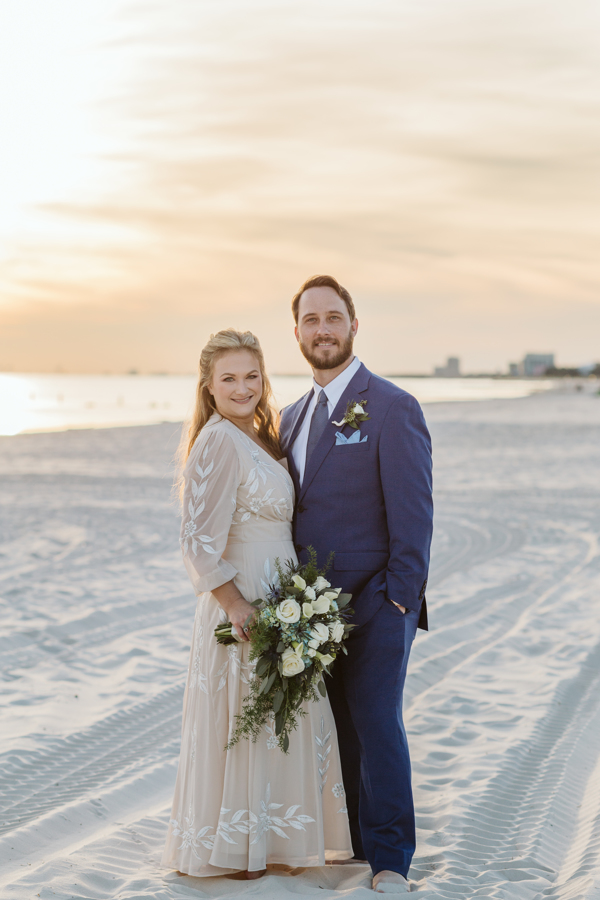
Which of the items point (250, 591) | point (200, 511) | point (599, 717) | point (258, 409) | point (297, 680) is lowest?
point (599, 717)

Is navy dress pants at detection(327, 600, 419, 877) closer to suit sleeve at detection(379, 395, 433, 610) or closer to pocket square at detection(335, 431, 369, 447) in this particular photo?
suit sleeve at detection(379, 395, 433, 610)

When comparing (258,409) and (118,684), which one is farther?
(118,684)

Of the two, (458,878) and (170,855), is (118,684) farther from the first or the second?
(458,878)

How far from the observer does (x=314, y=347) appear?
3.76 metres

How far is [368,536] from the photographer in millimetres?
3600

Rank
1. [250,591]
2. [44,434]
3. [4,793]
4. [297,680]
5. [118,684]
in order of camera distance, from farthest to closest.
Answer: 1. [44,434]
2. [118,684]
3. [4,793]
4. [250,591]
5. [297,680]

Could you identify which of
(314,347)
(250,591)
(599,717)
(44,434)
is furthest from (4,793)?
(44,434)

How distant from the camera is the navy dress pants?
11.4ft

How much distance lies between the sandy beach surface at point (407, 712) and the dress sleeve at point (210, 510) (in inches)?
51.2

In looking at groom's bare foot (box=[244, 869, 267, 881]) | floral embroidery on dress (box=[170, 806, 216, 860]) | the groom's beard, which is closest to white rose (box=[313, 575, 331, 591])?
the groom's beard

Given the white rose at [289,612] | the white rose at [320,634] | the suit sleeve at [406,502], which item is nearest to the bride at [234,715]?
the white rose at [289,612]

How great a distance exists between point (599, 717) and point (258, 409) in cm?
303

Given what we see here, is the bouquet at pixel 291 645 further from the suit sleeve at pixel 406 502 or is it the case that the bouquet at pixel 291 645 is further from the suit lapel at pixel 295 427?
the suit lapel at pixel 295 427

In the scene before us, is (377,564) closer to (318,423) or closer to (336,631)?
(336,631)
